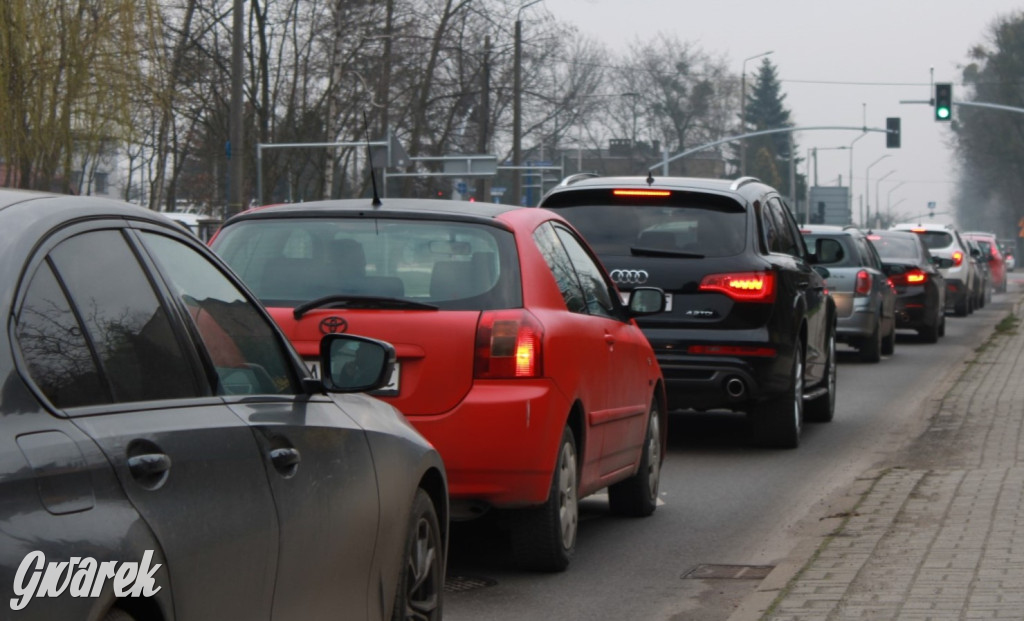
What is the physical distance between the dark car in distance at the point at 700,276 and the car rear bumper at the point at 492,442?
4315 mm

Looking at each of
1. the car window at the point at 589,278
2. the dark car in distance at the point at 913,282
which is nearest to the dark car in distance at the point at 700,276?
the car window at the point at 589,278

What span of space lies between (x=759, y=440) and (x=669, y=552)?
157 inches

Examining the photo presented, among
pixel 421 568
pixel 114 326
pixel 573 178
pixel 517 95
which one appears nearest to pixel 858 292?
pixel 573 178

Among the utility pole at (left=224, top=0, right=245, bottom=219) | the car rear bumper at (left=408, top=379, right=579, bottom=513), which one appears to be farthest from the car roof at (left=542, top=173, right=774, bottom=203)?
the utility pole at (left=224, top=0, right=245, bottom=219)

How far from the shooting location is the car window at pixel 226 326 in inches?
150

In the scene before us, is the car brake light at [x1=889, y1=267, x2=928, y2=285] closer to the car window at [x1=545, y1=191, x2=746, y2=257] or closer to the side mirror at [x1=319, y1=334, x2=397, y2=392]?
the car window at [x1=545, y1=191, x2=746, y2=257]

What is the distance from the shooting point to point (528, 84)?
175 ft

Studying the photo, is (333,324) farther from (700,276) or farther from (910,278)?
(910,278)

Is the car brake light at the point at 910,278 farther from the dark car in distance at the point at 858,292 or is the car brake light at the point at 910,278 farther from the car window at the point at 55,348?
the car window at the point at 55,348

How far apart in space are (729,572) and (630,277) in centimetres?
389

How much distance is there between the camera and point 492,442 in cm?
661

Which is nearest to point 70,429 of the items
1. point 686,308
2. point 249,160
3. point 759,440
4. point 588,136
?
point 686,308

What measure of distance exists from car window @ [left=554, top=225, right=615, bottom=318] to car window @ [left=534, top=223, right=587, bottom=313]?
0.24ft

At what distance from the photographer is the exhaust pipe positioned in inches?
435
